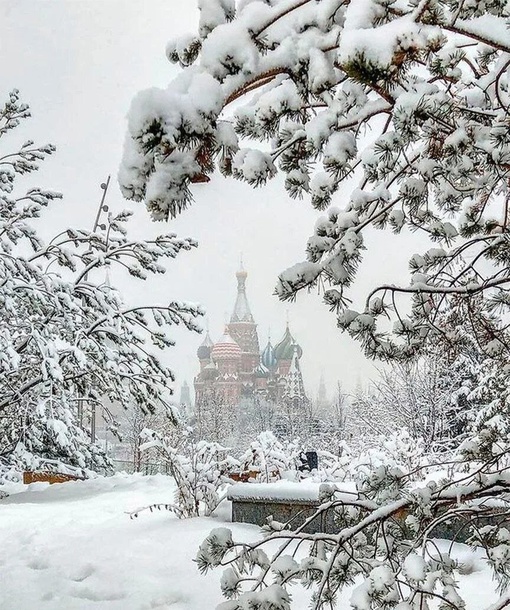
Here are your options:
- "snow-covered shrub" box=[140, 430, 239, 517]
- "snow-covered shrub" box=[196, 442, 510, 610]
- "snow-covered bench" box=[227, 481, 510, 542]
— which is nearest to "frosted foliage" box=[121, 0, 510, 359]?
"snow-covered shrub" box=[196, 442, 510, 610]

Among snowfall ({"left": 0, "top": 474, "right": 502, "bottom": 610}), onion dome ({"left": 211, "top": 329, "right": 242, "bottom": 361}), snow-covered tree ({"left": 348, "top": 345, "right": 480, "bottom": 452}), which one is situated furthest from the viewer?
onion dome ({"left": 211, "top": 329, "right": 242, "bottom": 361})

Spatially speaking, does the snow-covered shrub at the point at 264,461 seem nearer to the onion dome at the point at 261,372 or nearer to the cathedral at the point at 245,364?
the cathedral at the point at 245,364

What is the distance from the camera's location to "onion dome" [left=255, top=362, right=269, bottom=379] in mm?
62406

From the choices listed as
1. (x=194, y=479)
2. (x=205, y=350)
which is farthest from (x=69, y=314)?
(x=205, y=350)

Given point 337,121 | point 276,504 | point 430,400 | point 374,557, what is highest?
point 430,400

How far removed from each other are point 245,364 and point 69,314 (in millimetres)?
59599

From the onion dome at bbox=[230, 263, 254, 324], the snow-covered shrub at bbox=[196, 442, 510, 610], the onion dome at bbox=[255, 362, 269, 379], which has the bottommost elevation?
the snow-covered shrub at bbox=[196, 442, 510, 610]

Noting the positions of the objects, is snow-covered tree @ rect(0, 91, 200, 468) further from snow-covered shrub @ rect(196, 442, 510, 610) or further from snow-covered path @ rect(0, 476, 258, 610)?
snow-covered shrub @ rect(196, 442, 510, 610)

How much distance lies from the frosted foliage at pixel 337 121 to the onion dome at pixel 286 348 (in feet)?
195

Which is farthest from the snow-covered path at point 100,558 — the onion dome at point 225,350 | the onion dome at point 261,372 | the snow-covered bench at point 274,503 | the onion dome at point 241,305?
the onion dome at point 241,305

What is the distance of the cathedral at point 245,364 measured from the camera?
5728cm

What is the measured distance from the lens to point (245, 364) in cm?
6488

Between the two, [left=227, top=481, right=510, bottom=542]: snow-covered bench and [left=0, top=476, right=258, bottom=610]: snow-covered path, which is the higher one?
[left=227, top=481, right=510, bottom=542]: snow-covered bench

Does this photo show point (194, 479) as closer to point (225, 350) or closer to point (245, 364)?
point (225, 350)
